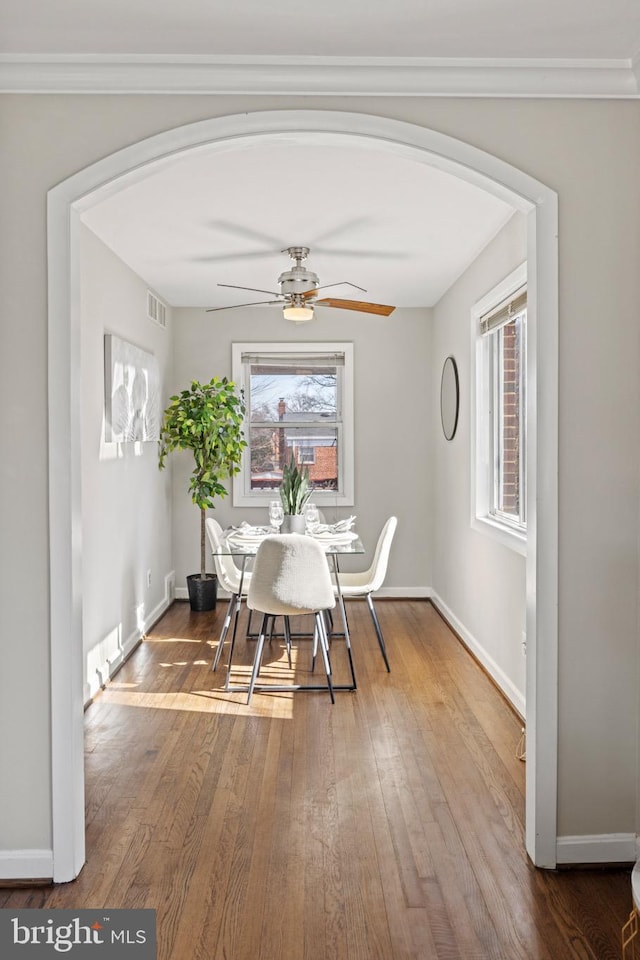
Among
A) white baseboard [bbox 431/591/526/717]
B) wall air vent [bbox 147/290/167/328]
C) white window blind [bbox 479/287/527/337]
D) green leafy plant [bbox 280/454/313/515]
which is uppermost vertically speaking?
wall air vent [bbox 147/290/167/328]

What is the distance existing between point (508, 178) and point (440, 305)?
147 inches

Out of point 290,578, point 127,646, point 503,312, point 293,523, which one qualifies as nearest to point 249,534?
point 293,523

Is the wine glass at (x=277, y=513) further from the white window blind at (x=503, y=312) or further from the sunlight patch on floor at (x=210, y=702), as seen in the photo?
the white window blind at (x=503, y=312)

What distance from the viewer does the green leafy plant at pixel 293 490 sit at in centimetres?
446

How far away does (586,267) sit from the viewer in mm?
2439

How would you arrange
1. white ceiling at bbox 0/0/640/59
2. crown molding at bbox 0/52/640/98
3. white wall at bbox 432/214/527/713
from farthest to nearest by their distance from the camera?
white wall at bbox 432/214/527/713 → crown molding at bbox 0/52/640/98 → white ceiling at bbox 0/0/640/59

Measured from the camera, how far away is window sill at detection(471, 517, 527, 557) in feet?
12.5

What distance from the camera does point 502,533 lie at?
419 cm

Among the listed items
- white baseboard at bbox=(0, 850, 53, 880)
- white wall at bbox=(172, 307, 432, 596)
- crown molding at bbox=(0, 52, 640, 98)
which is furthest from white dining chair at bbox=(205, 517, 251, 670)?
crown molding at bbox=(0, 52, 640, 98)

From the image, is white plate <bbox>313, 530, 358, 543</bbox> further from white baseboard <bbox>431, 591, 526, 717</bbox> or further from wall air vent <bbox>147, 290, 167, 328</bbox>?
wall air vent <bbox>147, 290, 167, 328</bbox>

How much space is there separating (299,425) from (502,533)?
2.80 meters

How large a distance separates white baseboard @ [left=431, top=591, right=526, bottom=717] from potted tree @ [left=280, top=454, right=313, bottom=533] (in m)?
1.34

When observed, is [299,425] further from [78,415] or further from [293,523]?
[78,415]

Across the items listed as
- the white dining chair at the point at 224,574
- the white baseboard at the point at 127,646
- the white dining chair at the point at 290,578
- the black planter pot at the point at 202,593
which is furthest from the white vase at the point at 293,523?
the black planter pot at the point at 202,593
